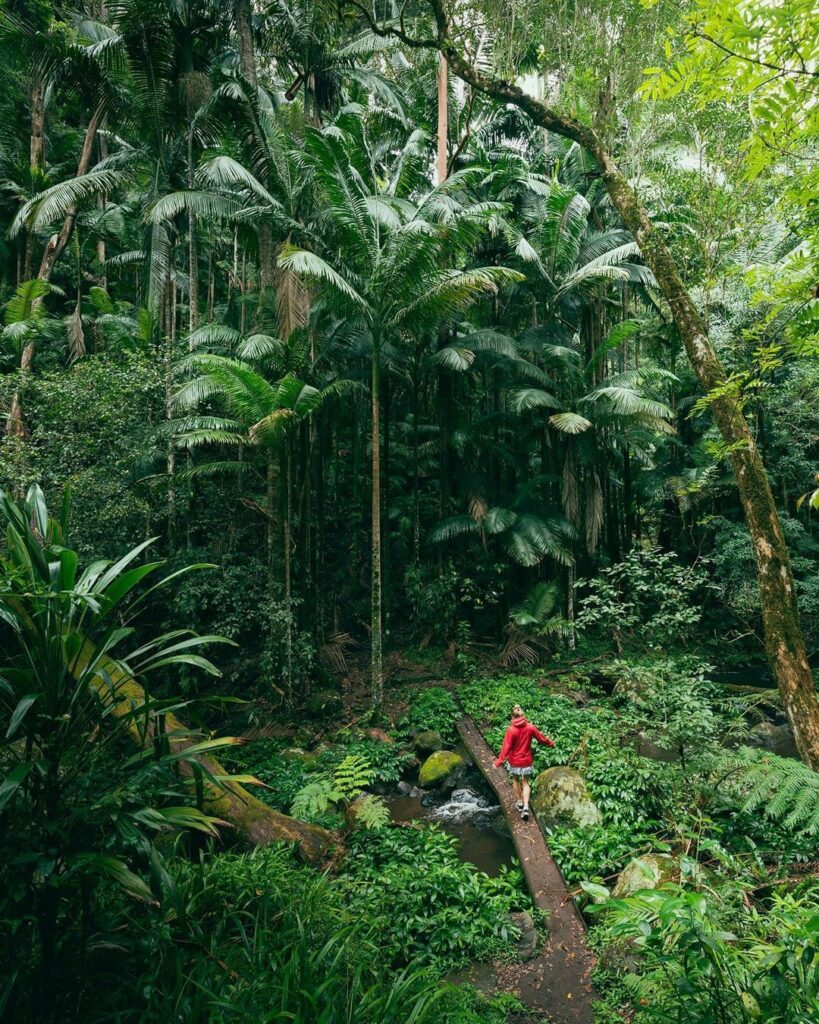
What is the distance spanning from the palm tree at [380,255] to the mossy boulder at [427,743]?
3.28 feet

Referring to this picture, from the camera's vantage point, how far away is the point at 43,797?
2.21 metres

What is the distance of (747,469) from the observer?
13.6ft

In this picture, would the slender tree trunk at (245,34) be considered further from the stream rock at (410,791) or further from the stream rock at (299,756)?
the stream rock at (410,791)

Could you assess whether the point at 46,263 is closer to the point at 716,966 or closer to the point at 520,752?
the point at 520,752

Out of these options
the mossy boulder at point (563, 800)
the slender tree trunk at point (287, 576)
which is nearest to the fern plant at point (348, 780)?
the mossy boulder at point (563, 800)

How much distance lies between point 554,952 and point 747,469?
12.6 feet

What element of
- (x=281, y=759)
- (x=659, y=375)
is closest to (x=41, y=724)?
(x=281, y=759)

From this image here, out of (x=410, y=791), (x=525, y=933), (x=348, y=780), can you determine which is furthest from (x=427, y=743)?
(x=525, y=933)

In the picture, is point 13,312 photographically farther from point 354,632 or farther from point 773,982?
point 773,982

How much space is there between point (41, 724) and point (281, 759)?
607cm

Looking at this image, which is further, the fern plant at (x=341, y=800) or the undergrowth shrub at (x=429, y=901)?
the fern plant at (x=341, y=800)

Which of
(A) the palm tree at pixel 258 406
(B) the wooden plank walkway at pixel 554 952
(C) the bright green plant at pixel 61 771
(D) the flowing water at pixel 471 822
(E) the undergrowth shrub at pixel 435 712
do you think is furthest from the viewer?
(E) the undergrowth shrub at pixel 435 712

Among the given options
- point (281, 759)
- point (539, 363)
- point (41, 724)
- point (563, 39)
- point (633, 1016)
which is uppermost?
point (563, 39)

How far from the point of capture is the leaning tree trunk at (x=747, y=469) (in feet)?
12.6
